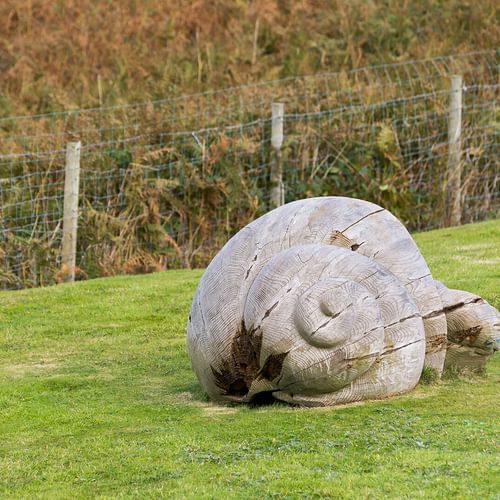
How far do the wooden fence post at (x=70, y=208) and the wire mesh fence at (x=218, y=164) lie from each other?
0.14 m

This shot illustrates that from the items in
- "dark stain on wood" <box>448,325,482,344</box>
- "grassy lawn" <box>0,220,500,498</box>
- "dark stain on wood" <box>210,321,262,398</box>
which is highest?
"dark stain on wood" <box>448,325,482,344</box>

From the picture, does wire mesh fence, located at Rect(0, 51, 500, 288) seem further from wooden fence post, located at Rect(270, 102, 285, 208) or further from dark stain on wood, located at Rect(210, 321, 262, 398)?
dark stain on wood, located at Rect(210, 321, 262, 398)

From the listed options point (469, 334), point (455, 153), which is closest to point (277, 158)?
point (455, 153)

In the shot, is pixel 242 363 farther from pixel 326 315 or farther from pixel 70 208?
pixel 70 208

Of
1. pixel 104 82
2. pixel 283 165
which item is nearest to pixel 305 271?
pixel 283 165

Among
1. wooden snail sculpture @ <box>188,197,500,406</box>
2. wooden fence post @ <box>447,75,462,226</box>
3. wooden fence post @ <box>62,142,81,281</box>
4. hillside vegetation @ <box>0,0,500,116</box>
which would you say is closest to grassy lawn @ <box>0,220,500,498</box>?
wooden snail sculpture @ <box>188,197,500,406</box>

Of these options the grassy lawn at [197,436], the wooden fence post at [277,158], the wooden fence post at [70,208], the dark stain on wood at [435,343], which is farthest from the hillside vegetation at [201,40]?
the dark stain on wood at [435,343]

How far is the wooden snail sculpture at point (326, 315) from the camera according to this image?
688 cm

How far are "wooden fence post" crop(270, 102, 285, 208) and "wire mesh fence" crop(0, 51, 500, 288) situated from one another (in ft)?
0.34

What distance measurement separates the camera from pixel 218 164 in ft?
49.5

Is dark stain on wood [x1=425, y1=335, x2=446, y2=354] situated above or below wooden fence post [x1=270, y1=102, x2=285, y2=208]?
below

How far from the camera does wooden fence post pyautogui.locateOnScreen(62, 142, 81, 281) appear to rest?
541 inches

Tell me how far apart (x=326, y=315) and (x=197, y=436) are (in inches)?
38.1

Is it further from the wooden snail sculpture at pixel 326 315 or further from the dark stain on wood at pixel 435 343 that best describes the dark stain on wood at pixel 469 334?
the dark stain on wood at pixel 435 343
